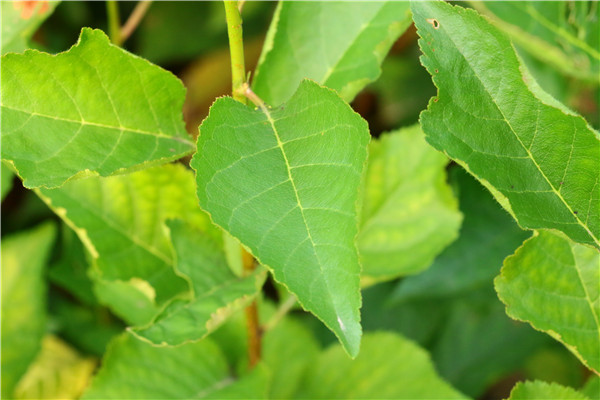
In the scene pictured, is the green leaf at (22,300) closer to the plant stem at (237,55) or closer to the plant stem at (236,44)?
the plant stem at (237,55)

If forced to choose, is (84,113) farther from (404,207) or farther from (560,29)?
(560,29)

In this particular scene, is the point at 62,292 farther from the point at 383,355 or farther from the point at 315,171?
the point at 315,171

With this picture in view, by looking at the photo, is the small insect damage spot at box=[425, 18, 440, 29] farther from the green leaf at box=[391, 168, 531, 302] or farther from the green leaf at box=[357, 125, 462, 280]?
the green leaf at box=[391, 168, 531, 302]

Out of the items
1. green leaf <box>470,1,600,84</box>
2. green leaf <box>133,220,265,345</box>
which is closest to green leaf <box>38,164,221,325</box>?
green leaf <box>133,220,265,345</box>

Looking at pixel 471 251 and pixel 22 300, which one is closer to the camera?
pixel 22 300

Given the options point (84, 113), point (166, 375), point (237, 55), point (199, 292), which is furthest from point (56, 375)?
point (237, 55)

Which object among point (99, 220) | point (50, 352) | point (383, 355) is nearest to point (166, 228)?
point (99, 220)
